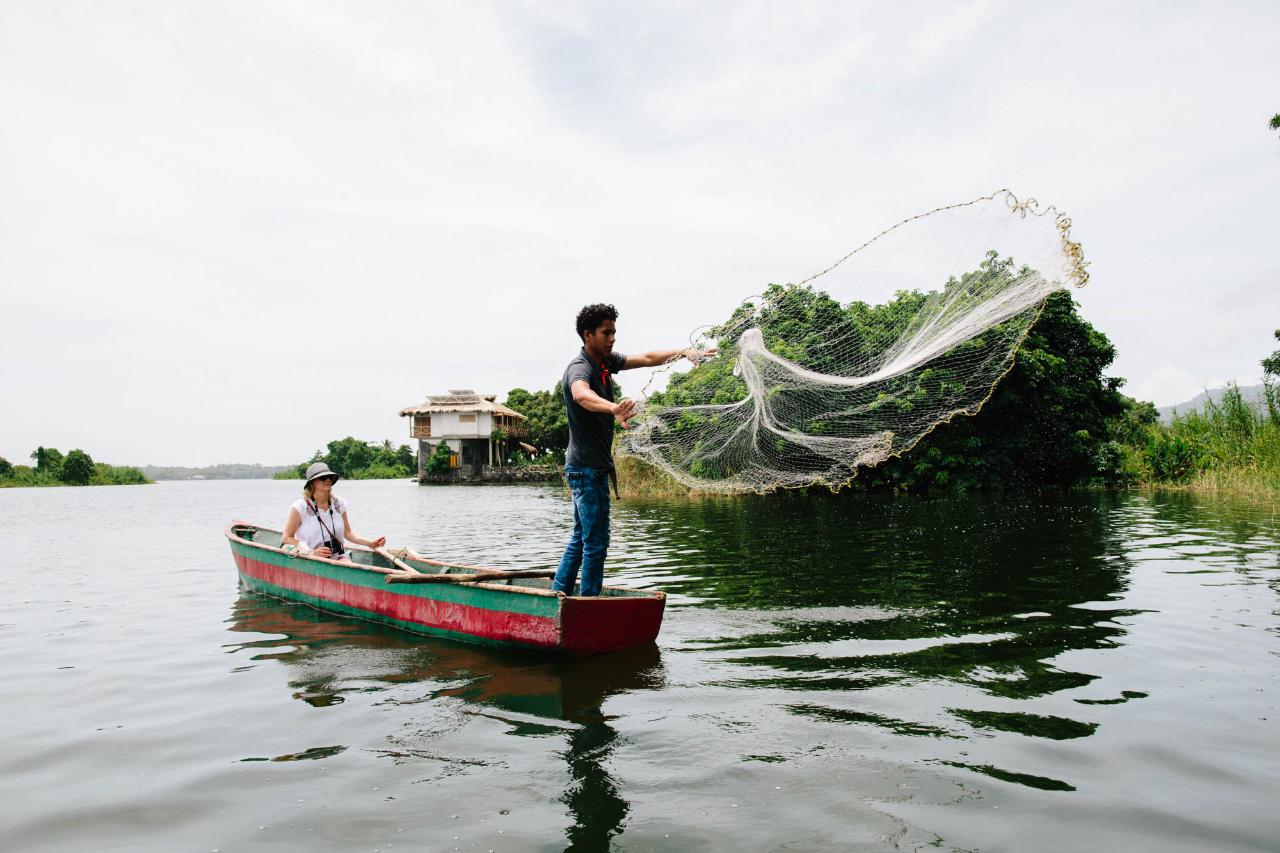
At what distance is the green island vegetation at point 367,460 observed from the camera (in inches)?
3263

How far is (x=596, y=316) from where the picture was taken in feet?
18.7

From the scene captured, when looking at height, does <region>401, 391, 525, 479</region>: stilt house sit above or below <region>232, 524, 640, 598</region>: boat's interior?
above

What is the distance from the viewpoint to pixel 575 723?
4.48 m

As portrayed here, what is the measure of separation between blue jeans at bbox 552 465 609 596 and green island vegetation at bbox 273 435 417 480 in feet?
264

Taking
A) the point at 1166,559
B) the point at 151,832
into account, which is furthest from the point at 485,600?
the point at 1166,559

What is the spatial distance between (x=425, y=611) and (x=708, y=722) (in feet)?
10.8

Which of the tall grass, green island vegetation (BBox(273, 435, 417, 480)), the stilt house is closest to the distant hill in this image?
the tall grass

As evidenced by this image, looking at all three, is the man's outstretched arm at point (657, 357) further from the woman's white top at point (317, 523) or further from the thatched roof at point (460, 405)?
the thatched roof at point (460, 405)

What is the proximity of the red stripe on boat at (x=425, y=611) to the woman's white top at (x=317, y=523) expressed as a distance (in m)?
0.37

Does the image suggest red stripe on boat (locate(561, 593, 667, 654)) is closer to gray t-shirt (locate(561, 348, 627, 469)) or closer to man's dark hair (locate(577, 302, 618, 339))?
gray t-shirt (locate(561, 348, 627, 469))

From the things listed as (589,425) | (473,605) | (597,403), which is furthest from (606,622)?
(597,403)

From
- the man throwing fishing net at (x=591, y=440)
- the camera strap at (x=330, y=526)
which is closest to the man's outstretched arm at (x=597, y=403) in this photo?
the man throwing fishing net at (x=591, y=440)

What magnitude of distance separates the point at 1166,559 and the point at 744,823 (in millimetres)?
8727

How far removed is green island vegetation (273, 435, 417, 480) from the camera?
8288 centimetres
